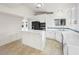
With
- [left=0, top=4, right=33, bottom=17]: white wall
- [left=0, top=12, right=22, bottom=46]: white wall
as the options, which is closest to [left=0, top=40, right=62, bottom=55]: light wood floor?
[left=0, top=12, right=22, bottom=46]: white wall

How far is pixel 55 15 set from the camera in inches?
62.2

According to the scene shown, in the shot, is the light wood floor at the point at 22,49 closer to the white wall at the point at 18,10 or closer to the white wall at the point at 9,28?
the white wall at the point at 9,28

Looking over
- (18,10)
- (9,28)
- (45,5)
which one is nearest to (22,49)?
(9,28)

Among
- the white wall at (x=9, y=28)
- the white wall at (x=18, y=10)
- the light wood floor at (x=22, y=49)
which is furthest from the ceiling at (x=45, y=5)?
the light wood floor at (x=22, y=49)

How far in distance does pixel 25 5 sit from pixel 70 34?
0.70 meters

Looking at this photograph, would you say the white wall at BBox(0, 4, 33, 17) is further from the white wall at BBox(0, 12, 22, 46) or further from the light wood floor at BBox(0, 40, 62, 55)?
the light wood floor at BBox(0, 40, 62, 55)

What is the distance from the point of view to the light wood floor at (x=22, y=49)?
1558 millimetres

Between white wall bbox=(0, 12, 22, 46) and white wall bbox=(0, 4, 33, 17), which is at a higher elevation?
white wall bbox=(0, 4, 33, 17)

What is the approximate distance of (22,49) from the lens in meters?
1.58

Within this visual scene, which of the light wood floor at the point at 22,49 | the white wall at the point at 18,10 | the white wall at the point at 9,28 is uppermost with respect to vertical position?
the white wall at the point at 18,10

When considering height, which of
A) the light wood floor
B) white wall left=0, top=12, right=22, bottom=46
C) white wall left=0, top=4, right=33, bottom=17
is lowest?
the light wood floor

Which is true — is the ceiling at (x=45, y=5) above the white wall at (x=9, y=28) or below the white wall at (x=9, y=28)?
above

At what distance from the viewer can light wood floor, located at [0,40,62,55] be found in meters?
1.56
